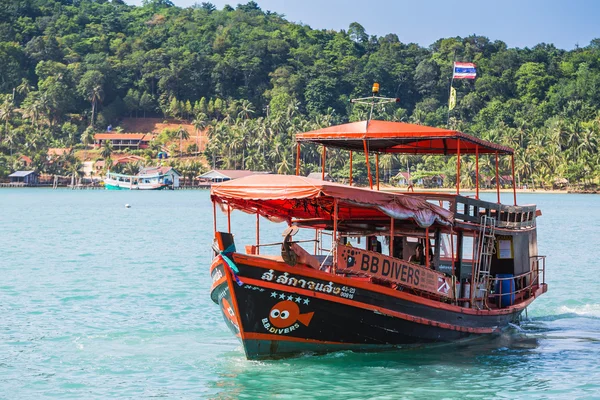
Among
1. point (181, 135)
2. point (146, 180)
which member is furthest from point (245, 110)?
point (146, 180)

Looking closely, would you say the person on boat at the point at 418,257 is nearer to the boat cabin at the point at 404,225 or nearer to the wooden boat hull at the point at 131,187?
the boat cabin at the point at 404,225

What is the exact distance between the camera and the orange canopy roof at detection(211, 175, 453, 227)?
13477 millimetres

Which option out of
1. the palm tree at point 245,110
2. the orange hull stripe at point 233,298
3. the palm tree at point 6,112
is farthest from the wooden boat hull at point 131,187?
the orange hull stripe at point 233,298

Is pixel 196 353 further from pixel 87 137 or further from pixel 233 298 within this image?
pixel 87 137

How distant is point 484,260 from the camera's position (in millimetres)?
17078

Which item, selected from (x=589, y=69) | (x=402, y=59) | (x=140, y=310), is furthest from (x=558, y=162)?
(x=140, y=310)

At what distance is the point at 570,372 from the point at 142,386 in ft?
24.5

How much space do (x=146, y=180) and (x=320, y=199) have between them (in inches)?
4903

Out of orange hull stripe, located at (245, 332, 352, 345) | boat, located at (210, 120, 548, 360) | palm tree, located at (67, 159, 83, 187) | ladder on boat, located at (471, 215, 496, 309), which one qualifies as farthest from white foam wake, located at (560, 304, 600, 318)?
palm tree, located at (67, 159, 83, 187)

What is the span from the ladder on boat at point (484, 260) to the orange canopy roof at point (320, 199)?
1.40 metres

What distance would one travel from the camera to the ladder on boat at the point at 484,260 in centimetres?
1662

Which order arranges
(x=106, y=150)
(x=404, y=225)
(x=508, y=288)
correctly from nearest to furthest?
1. (x=404, y=225)
2. (x=508, y=288)
3. (x=106, y=150)

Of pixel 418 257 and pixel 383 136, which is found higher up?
pixel 383 136

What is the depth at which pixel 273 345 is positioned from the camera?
46.7ft
